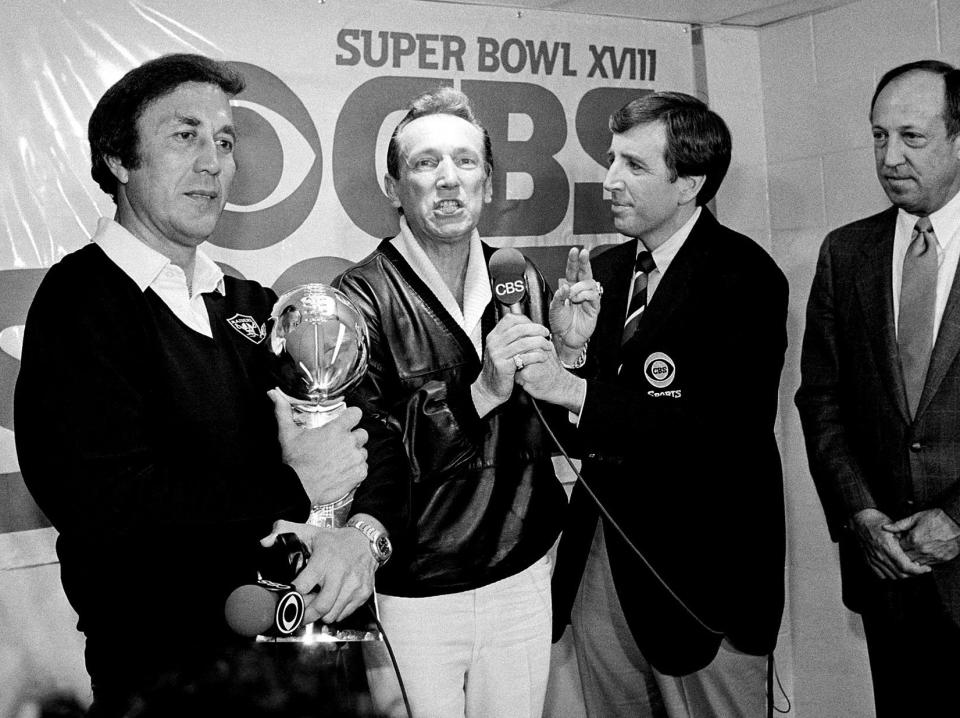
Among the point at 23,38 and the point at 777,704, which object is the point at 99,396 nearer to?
the point at 23,38

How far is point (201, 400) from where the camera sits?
69.0 inches

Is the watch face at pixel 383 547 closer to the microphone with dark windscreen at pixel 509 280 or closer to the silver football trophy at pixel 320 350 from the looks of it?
the silver football trophy at pixel 320 350

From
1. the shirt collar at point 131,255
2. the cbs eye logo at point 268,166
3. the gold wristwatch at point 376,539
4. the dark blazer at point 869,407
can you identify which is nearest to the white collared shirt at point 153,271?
the shirt collar at point 131,255

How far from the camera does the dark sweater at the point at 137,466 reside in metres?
1.58

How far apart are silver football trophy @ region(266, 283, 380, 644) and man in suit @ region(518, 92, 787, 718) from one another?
0.89 metres

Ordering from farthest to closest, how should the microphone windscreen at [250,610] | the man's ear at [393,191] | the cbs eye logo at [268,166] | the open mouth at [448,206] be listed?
1. the cbs eye logo at [268,166]
2. the man's ear at [393,191]
3. the open mouth at [448,206]
4. the microphone windscreen at [250,610]

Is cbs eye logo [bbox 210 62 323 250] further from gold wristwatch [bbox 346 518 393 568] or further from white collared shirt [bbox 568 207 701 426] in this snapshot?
gold wristwatch [bbox 346 518 393 568]

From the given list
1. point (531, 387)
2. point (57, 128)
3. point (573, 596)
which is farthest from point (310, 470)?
point (57, 128)

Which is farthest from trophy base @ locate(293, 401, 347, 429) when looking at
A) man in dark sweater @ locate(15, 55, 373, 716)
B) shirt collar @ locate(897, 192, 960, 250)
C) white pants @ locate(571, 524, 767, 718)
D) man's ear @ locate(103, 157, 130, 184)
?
shirt collar @ locate(897, 192, 960, 250)

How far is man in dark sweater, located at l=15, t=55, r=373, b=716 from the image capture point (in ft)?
5.22

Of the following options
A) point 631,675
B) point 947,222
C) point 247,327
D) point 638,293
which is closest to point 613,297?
point 638,293

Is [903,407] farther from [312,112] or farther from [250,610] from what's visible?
[250,610]

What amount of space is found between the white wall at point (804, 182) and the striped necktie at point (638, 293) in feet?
3.18

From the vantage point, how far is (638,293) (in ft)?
8.86
